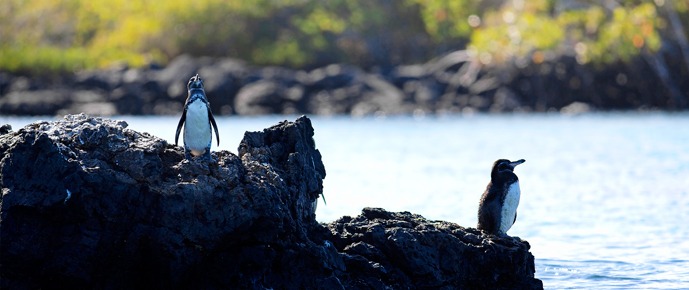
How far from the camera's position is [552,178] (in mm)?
25938

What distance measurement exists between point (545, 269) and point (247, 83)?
→ 133 feet

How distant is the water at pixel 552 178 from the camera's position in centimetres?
1465

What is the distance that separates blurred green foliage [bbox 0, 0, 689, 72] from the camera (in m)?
62.5

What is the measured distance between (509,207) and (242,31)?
5423 cm

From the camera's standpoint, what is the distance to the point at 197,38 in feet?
212

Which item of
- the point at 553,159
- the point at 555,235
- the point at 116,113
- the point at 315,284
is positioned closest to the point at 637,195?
the point at 555,235

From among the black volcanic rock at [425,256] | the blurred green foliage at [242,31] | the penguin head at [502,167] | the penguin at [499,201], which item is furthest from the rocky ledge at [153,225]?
the blurred green foliage at [242,31]

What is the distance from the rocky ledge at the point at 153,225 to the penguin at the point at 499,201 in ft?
4.89

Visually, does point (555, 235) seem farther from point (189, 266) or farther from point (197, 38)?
point (197, 38)

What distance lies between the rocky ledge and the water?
12.9 feet

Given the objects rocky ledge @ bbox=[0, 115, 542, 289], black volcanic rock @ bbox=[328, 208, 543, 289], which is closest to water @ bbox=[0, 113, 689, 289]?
black volcanic rock @ bbox=[328, 208, 543, 289]

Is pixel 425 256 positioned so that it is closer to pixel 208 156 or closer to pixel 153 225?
pixel 208 156

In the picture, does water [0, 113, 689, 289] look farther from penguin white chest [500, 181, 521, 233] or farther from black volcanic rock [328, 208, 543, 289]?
black volcanic rock [328, 208, 543, 289]

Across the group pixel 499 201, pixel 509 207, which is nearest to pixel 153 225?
pixel 499 201
